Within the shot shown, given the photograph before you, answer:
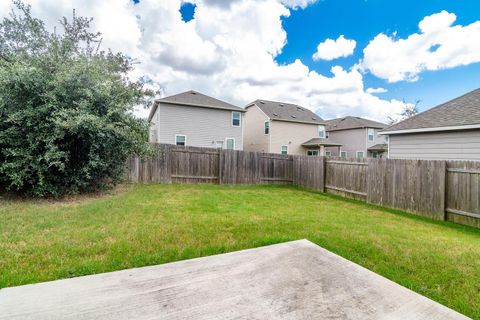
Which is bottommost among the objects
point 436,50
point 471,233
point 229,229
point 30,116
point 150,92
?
point 471,233

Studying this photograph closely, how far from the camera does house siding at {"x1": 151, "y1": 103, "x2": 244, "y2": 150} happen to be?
16.9 m

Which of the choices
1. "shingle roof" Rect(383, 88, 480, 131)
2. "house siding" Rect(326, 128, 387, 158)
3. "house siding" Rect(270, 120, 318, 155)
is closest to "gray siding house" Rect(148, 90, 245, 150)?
"house siding" Rect(270, 120, 318, 155)

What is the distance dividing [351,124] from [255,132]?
10.8 m

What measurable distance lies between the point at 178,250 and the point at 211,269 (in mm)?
861

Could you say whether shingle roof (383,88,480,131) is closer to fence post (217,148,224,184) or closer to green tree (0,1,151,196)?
fence post (217,148,224,184)

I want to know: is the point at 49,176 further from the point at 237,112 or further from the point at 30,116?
the point at 237,112

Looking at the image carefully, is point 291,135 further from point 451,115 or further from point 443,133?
point 443,133

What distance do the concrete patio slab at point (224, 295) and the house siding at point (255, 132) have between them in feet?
62.8

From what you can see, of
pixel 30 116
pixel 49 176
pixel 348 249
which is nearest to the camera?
pixel 348 249

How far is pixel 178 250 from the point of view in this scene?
328 cm

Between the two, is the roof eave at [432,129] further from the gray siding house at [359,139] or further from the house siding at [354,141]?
the house siding at [354,141]

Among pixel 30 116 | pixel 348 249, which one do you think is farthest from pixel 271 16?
pixel 348 249

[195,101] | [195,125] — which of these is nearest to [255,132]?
[195,125]

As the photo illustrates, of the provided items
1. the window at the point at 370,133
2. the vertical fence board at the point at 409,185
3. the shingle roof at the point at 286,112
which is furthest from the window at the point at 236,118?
the window at the point at 370,133
